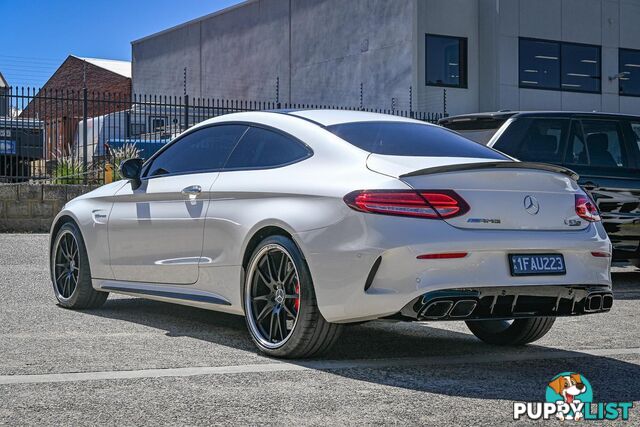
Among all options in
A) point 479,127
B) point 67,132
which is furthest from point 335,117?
point 67,132

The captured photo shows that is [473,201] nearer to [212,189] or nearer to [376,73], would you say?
A: [212,189]

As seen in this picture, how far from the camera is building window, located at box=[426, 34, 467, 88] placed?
96.4 ft

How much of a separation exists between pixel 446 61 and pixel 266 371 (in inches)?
989

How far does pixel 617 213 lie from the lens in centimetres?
1032

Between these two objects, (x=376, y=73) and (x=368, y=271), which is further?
(x=376, y=73)

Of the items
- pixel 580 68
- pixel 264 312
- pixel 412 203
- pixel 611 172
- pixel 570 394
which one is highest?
pixel 580 68

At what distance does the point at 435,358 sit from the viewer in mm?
6059

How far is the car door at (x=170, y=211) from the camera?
265 inches

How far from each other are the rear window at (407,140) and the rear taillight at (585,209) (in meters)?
0.60

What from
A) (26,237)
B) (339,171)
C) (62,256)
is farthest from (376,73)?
(339,171)

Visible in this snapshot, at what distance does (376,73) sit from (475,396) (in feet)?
85.0

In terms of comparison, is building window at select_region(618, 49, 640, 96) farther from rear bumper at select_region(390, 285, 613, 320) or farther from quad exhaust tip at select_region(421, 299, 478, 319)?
quad exhaust tip at select_region(421, 299, 478, 319)

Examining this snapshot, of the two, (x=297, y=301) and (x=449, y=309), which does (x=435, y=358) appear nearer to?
(x=449, y=309)

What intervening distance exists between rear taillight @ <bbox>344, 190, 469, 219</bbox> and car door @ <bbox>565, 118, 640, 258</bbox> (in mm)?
4951
